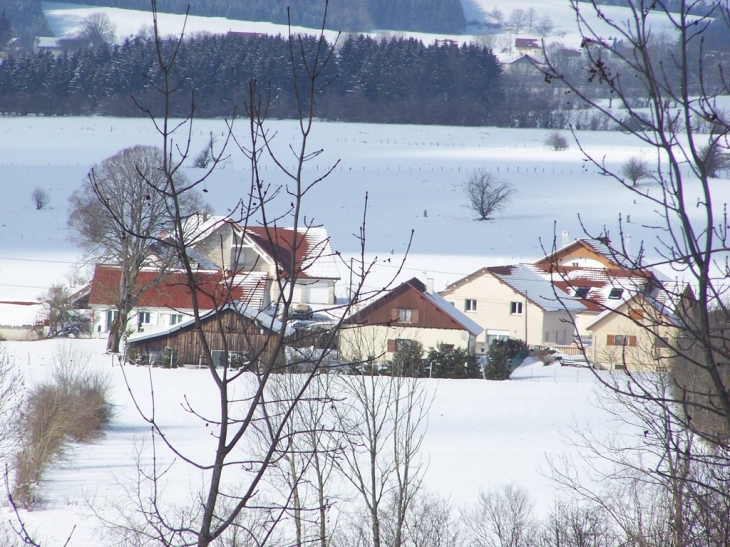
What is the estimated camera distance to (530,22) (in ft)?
531

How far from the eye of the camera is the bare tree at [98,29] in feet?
363

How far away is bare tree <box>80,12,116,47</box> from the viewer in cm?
11051

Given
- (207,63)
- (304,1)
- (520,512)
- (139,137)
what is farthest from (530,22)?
(520,512)

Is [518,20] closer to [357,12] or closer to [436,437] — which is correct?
[357,12]

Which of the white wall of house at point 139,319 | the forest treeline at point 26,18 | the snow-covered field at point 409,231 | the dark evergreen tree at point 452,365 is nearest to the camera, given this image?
the snow-covered field at point 409,231

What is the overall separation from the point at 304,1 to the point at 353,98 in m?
96.5

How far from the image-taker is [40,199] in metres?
46.8

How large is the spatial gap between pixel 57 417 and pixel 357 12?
15864 cm

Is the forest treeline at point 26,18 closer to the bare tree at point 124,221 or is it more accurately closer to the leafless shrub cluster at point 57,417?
the bare tree at point 124,221

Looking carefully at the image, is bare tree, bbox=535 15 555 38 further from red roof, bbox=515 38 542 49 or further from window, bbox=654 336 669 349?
window, bbox=654 336 669 349

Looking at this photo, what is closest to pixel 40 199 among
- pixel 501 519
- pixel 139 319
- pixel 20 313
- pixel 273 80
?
pixel 20 313

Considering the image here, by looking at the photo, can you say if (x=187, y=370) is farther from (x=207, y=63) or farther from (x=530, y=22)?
(x=530, y=22)

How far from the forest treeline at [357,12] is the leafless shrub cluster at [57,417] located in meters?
134

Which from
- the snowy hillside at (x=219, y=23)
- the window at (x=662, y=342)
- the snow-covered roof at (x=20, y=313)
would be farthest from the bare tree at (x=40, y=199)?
the snowy hillside at (x=219, y=23)
